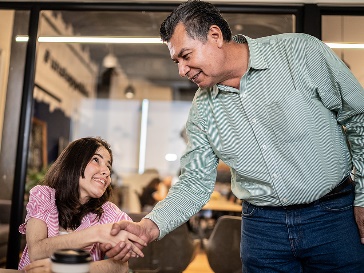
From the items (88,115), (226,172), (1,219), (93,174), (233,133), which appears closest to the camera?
(233,133)

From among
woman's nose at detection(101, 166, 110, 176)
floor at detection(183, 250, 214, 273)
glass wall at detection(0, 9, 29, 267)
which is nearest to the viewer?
woman's nose at detection(101, 166, 110, 176)

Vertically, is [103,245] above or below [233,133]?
below

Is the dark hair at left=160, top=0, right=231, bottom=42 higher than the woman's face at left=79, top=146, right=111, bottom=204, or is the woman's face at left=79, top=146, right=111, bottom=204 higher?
the dark hair at left=160, top=0, right=231, bottom=42

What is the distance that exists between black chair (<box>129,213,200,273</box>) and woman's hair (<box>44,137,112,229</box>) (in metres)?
0.93

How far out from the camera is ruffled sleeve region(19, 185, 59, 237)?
179cm

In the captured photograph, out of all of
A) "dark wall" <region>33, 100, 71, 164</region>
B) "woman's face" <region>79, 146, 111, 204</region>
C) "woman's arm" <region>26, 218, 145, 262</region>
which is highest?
"dark wall" <region>33, 100, 71, 164</region>

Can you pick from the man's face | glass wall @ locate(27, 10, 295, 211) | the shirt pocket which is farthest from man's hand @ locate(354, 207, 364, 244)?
glass wall @ locate(27, 10, 295, 211)

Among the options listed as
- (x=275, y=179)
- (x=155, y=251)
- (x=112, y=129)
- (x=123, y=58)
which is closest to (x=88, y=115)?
(x=112, y=129)

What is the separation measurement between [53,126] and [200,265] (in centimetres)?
476

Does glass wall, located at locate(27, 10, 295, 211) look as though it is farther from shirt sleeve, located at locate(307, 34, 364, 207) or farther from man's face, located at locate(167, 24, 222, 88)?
shirt sleeve, located at locate(307, 34, 364, 207)

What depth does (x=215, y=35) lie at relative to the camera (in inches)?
60.9

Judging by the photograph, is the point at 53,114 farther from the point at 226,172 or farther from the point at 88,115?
the point at 226,172

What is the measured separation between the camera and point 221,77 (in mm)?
1576

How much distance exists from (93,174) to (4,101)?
1710 millimetres
